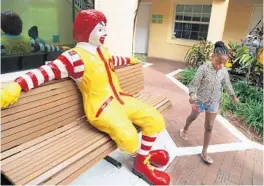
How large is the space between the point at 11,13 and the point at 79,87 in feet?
3.59

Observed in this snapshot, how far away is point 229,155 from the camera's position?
2904 millimetres

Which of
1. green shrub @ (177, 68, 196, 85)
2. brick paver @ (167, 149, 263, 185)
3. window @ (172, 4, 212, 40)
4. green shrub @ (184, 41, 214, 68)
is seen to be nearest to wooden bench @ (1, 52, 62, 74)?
brick paver @ (167, 149, 263, 185)

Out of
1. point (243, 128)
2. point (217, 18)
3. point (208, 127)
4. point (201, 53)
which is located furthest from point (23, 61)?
→ point (217, 18)

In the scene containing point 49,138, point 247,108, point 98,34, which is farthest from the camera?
point 247,108

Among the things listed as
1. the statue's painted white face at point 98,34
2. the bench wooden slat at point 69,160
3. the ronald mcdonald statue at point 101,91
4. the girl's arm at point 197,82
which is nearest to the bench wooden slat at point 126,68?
the ronald mcdonald statue at point 101,91

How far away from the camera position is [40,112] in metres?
1.94

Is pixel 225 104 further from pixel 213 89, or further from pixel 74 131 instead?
pixel 74 131

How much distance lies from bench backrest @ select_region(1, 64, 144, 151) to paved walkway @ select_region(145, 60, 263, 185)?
129 cm

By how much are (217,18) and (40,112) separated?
696 cm

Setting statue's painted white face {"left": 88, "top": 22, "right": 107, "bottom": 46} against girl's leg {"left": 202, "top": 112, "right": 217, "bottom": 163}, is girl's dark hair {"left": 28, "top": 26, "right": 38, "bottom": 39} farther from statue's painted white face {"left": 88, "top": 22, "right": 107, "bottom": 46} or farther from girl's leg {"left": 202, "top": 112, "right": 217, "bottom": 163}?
girl's leg {"left": 202, "top": 112, "right": 217, "bottom": 163}

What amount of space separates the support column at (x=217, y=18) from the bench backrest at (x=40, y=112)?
6419 millimetres

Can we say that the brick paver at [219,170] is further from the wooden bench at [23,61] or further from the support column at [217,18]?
the support column at [217,18]

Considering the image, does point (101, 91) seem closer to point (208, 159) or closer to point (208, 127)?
point (208, 127)

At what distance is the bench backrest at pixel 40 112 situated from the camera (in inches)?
68.3
